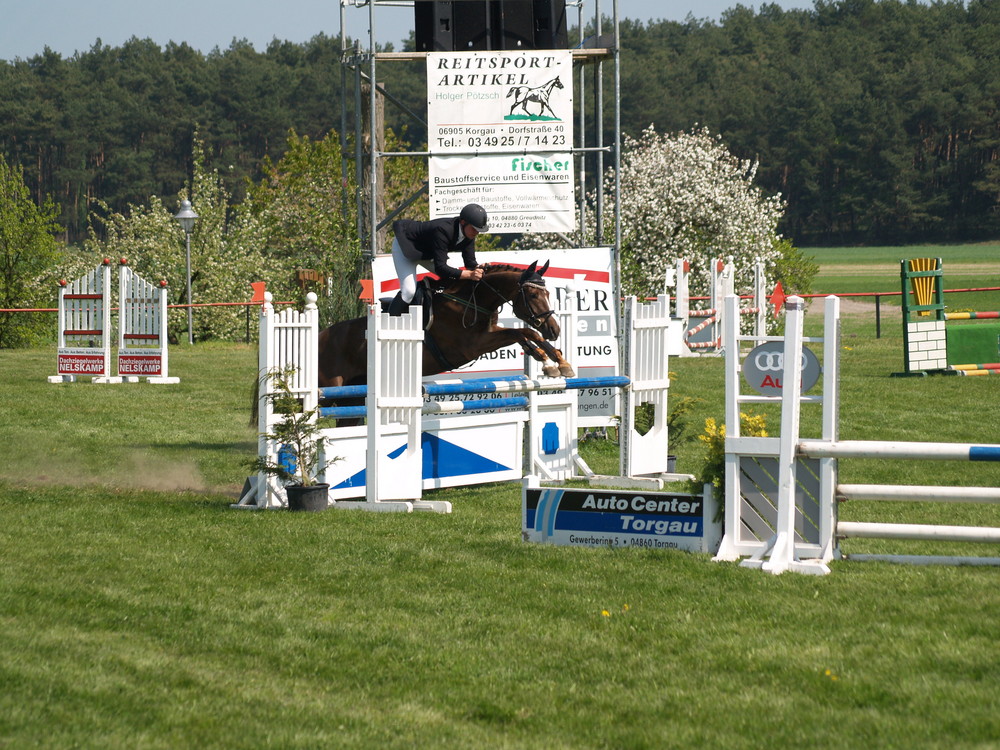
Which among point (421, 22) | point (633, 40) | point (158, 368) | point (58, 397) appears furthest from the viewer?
point (633, 40)

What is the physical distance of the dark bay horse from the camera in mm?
10258

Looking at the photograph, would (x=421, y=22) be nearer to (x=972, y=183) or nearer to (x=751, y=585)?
(x=751, y=585)

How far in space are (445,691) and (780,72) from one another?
9795 centimetres

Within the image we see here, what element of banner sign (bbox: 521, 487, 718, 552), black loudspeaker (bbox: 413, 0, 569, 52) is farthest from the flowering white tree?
banner sign (bbox: 521, 487, 718, 552)

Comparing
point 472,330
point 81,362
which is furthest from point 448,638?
point 81,362

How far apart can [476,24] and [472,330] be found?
5.23 meters

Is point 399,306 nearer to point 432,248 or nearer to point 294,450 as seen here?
point 432,248

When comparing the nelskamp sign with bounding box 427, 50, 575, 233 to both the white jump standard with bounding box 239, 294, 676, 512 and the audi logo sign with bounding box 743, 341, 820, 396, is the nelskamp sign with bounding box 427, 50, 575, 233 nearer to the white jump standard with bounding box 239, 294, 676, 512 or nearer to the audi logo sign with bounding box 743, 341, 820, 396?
the white jump standard with bounding box 239, 294, 676, 512

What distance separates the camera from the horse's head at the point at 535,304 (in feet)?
33.6

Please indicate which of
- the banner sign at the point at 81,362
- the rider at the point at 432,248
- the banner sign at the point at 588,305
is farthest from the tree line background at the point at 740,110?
the rider at the point at 432,248

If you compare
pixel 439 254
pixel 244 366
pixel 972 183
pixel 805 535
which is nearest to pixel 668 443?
pixel 439 254

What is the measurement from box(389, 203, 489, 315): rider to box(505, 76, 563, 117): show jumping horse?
135 inches

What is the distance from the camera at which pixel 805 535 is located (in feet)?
21.2

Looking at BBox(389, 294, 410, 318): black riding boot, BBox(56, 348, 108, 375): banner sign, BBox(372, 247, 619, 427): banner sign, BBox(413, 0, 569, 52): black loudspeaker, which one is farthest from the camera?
BBox(56, 348, 108, 375): banner sign
